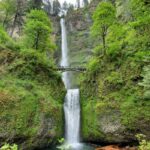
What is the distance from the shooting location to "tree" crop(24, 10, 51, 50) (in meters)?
27.8

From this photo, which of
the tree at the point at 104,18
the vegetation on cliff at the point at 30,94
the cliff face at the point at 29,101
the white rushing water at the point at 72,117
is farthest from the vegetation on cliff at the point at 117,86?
the vegetation on cliff at the point at 30,94

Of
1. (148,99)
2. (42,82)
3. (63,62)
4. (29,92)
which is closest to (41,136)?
(29,92)

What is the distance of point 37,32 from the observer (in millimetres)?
28250

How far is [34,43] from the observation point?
2912cm

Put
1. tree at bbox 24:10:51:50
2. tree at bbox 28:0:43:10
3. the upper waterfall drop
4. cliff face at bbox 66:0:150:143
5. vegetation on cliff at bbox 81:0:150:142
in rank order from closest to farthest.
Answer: cliff face at bbox 66:0:150:143 < vegetation on cliff at bbox 81:0:150:142 < tree at bbox 24:10:51:50 < the upper waterfall drop < tree at bbox 28:0:43:10

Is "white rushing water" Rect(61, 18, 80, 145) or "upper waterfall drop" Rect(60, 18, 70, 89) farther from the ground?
"upper waterfall drop" Rect(60, 18, 70, 89)

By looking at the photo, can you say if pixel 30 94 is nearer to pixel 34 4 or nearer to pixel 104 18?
pixel 104 18

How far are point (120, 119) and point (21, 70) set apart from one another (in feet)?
34.7

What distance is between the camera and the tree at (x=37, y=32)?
27.8 metres

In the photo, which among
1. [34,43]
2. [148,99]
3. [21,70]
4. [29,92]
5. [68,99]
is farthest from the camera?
[34,43]

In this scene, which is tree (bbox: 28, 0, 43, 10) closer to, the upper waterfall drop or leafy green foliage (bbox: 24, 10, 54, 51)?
the upper waterfall drop

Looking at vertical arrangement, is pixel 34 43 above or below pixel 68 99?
above

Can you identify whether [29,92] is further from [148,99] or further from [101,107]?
[148,99]

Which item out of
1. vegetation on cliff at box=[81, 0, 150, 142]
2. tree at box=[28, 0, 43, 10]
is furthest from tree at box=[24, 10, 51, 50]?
tree at box=[28, 0, 43, 10]
